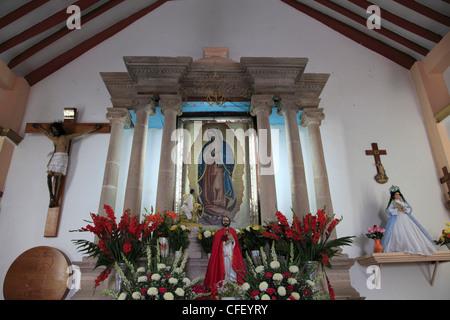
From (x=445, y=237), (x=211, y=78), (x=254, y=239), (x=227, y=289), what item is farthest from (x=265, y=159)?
(x=445, y=237)

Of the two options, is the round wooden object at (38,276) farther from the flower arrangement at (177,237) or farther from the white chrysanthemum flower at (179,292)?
the white chrysanthemum flower at (179,292)

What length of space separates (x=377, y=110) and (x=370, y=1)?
8.33 feet

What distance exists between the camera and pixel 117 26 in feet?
31.1

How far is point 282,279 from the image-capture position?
363 centimetres

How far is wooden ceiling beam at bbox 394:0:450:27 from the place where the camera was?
25.0 feet

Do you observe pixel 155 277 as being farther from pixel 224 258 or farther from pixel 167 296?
pixel 224 258

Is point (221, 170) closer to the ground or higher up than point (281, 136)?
closer to the ground

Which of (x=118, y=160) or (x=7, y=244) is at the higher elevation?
(x=118, y=160)

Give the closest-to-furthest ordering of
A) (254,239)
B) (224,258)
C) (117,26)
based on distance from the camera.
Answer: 1. (224,258)
2. (254,239)
3. (117,26)

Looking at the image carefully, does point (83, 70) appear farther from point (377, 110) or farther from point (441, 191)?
point (441, 191)

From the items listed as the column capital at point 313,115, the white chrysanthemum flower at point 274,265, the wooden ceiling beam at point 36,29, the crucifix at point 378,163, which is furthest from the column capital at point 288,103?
the wooden ceiling beam at point 36,29

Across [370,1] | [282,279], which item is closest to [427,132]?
[370,1]

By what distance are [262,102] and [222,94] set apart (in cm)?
92
